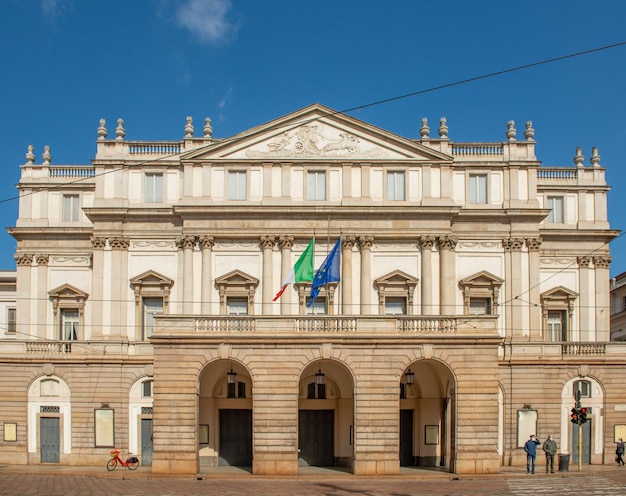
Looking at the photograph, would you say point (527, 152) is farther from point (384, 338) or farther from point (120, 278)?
point (120, 278)

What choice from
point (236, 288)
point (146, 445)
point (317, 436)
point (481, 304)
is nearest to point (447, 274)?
point (481, 304)

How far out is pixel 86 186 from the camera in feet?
156

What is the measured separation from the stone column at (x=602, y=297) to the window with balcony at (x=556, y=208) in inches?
116

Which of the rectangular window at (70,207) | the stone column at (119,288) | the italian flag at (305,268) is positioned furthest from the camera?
the rectangular window at (70,207)

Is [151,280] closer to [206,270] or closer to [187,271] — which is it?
[187,271]

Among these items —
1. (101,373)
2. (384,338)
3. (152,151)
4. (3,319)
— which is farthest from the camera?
(3,319)

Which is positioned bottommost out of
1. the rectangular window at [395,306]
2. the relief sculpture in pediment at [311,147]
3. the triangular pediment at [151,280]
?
the rectangular window at [395,306]

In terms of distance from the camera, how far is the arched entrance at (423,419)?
3938 centimetres

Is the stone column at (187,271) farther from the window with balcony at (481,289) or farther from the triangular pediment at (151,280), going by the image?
the window with balcony at (481,289)

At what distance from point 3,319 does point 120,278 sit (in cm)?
1647

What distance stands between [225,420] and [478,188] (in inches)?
712

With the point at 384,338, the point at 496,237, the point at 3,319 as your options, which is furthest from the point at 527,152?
the point at 3,319

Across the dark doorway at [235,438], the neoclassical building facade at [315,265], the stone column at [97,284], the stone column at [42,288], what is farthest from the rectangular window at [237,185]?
the dark doorway at [235,438]

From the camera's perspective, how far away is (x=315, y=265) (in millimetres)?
43531
